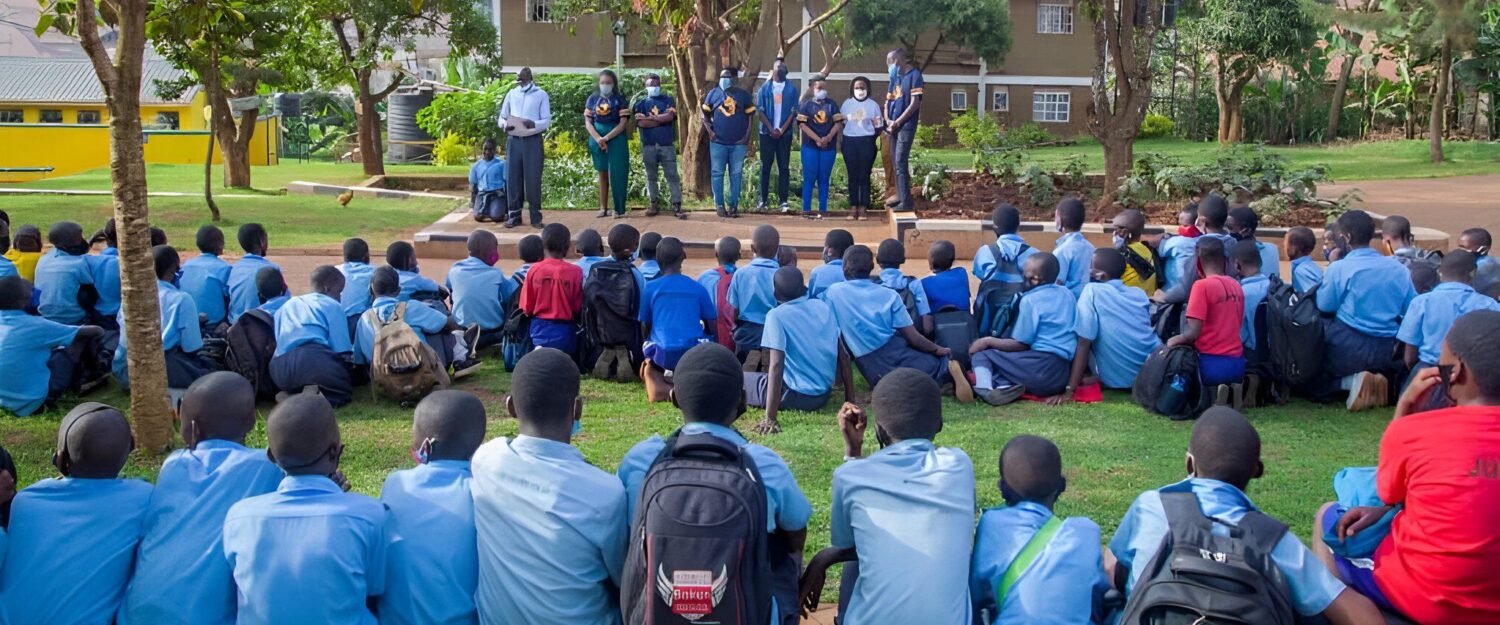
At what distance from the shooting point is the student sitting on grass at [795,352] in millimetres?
7176

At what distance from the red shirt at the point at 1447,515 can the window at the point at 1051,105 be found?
A: 108ft

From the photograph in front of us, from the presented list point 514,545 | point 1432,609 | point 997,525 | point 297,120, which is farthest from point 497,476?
point 297,120

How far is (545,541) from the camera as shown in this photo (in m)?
3.89

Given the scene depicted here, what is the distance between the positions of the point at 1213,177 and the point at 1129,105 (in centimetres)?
117

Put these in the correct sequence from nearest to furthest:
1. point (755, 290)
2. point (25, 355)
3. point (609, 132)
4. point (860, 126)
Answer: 1. point (25, 355)
2. point (755, 290)
3. point (609, 132)
4. point (860, 126)

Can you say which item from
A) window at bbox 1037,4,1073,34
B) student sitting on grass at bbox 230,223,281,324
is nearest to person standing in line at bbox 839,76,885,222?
student sitting on grass at bbox 230,223,281,324

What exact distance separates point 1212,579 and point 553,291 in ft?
17.4

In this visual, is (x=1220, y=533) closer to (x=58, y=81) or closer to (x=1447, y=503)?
(x=1447, y=503)

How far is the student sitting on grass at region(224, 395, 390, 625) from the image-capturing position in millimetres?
3592

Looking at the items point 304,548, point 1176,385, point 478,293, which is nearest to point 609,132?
point 478,293

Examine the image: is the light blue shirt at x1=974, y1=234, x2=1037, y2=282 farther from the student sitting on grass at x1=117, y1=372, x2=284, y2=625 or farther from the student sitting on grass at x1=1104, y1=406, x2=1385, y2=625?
the student sitting on grass at x1=117, y1=372, x2=284, y2=625

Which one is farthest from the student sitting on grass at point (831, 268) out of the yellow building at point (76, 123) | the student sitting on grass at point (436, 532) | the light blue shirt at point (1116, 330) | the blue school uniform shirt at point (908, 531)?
the yellow building at point (76, 123)

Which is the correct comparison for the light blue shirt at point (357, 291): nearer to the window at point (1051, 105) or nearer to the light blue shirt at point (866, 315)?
the light blue shirt at point (866, 315)

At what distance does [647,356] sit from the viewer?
7938mm
